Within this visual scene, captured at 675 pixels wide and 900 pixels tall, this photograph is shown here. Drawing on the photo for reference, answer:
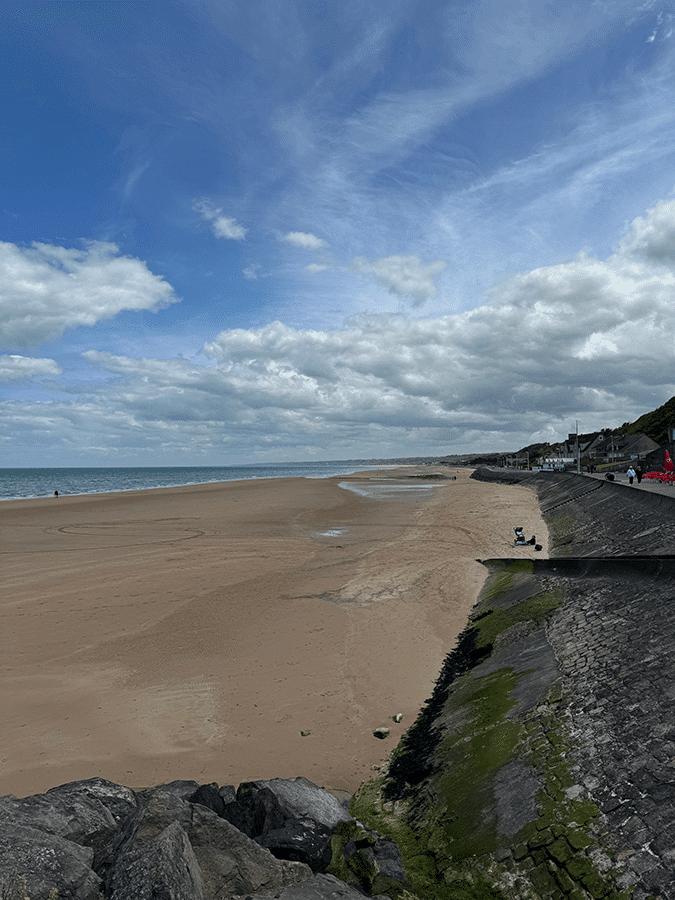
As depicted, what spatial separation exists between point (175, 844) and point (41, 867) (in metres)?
1.24

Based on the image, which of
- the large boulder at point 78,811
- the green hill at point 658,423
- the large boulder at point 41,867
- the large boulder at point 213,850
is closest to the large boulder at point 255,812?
the large boulder at point 213,850

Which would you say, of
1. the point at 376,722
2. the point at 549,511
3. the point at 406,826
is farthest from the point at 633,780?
the point at 549,511

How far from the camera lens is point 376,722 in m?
9.99

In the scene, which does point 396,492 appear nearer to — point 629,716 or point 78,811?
point 629,716

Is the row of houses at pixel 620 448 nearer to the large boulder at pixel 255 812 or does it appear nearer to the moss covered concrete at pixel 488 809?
the moss covered concrete at pixel 488 809

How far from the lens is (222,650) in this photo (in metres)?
13.7

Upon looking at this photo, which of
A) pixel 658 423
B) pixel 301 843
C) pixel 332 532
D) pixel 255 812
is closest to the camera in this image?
pixel 301 843

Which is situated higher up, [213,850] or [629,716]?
[629,716]

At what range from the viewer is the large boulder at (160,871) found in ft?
14.5

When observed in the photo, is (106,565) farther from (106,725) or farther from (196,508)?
(196,508)

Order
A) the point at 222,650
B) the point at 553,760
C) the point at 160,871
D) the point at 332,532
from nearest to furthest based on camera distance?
1. the point at 160,871
2. the point at 553,760
3. the point at 222,650
4. the point at 332,532

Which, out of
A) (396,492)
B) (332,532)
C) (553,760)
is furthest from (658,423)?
(553,760)

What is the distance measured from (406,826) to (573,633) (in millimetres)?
5850

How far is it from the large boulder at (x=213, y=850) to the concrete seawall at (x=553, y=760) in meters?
1.74
